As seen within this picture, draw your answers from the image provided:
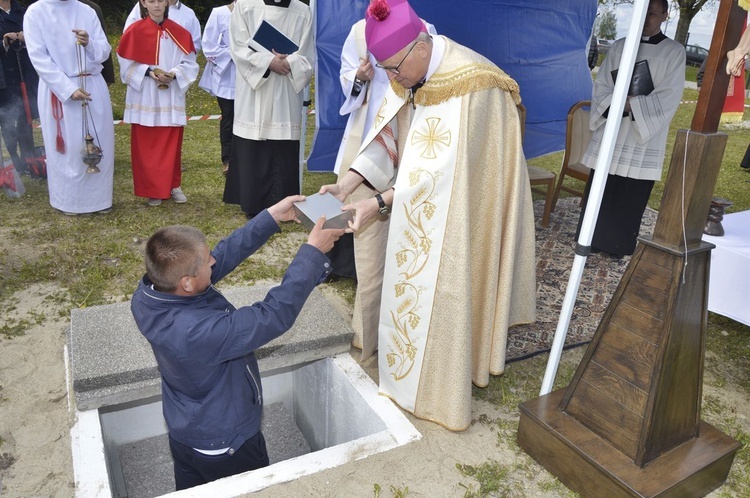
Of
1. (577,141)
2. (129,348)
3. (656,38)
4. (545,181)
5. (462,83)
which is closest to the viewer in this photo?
(462,83)

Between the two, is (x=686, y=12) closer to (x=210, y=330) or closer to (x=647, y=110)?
(x=647, y=110)

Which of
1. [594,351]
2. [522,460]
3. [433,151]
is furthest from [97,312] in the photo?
[594,351]

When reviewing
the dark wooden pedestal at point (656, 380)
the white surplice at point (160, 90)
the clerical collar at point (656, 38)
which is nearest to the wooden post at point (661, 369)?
the dark wooden pedestal at point (656, 380)

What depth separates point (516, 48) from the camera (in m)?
5.93

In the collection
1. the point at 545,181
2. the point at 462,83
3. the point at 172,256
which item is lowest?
the point at 545,181

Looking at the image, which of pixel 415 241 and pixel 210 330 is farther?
pixel 415 241

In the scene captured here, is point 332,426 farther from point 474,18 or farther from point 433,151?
point 474,18

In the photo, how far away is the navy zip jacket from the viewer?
73.7 inches

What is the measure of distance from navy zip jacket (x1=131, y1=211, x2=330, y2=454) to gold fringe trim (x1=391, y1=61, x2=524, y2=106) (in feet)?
2.78

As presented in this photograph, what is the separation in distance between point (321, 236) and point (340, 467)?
941 millimetres

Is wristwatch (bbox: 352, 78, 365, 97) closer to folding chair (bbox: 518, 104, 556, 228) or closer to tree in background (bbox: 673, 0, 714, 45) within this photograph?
folding chair (bbox: 518, 104, 556, 228)

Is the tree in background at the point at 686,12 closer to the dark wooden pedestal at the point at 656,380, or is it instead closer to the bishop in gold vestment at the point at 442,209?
the bishop in gold vestment at the point at 442,209

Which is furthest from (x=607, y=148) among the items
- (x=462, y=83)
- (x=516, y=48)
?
(x=516, y=48)

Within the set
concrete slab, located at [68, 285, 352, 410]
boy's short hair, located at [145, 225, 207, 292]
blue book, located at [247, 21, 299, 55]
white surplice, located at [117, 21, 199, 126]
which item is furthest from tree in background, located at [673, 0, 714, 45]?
boy's short hair, located at [145, 225, 207, 292]
